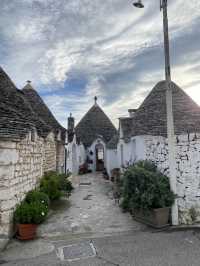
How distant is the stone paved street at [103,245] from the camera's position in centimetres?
431

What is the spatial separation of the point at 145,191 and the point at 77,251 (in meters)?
2.22

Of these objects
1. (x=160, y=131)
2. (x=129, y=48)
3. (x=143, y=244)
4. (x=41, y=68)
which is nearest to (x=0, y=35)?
Result: (x=41, y=68)

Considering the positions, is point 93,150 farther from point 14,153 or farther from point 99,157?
point 14,153

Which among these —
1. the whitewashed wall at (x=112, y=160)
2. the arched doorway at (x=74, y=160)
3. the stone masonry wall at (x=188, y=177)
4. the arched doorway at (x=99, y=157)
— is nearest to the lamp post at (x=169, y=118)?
the stone masonry wall at (x=188, y=177)

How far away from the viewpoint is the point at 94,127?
83.5ft

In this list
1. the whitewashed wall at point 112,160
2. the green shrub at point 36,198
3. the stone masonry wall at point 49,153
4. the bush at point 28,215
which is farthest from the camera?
the whitewashed wall at point 112,160

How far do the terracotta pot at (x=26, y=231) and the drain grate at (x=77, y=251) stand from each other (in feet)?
3.23

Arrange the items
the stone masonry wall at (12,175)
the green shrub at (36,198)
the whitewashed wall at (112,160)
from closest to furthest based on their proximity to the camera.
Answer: the stone masonry wall at (12,175)
the green shrub at (36,198)
the whitewashed wall at (112,160)

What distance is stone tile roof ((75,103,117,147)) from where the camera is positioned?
24578 millimetres

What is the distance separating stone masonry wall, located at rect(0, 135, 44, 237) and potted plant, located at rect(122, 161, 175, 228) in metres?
2.89

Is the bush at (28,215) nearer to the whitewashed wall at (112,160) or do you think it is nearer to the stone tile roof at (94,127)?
the whitewashed wall at (112,160)

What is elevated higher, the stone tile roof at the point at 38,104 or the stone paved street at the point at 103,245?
→ the stone tile roof at the point at 38,104

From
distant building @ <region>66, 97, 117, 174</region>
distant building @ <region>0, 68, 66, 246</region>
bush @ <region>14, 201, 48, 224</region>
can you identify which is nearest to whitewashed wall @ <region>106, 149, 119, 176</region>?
distant building @ <region>66, 97, 117, 174</region>

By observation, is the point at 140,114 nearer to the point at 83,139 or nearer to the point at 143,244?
the point at 143,244
